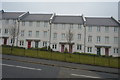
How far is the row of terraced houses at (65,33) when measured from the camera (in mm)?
31531

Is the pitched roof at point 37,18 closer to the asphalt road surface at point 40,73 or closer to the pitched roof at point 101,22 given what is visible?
the pitched roof at point 101,22

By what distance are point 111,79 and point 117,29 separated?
25.3m

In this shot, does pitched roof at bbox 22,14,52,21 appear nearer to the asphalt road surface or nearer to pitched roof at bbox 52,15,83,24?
pitched roof at bbox 52,15,83,24

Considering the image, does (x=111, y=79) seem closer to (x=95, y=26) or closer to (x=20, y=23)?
(x=95, y=26)

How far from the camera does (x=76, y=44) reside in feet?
106

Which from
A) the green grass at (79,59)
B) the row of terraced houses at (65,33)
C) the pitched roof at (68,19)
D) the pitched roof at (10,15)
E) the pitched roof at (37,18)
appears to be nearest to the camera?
the green grass at (79,59)

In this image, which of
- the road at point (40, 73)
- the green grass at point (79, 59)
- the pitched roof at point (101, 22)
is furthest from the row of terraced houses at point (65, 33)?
the road at point (40, 73)

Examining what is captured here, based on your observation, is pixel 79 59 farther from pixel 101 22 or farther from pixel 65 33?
pixel 101 22

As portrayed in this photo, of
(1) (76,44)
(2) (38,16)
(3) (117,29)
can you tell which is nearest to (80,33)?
(1) (76,44)

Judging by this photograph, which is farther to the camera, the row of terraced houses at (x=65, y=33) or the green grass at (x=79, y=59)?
the row of terraced houses at (x=65, y=33)

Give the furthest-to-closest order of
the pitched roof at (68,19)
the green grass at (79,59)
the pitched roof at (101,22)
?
the pitched roof at (68,19)
the pitched roof at (101,22)
the green grass at (79,59)

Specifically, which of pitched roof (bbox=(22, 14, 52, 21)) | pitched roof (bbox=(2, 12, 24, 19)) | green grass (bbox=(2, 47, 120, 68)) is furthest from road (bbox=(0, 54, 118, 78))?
pitched roof (bbox=(2, 12, 24, 19))

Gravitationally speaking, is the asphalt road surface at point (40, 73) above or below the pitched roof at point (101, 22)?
below

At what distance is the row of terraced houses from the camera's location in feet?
103
